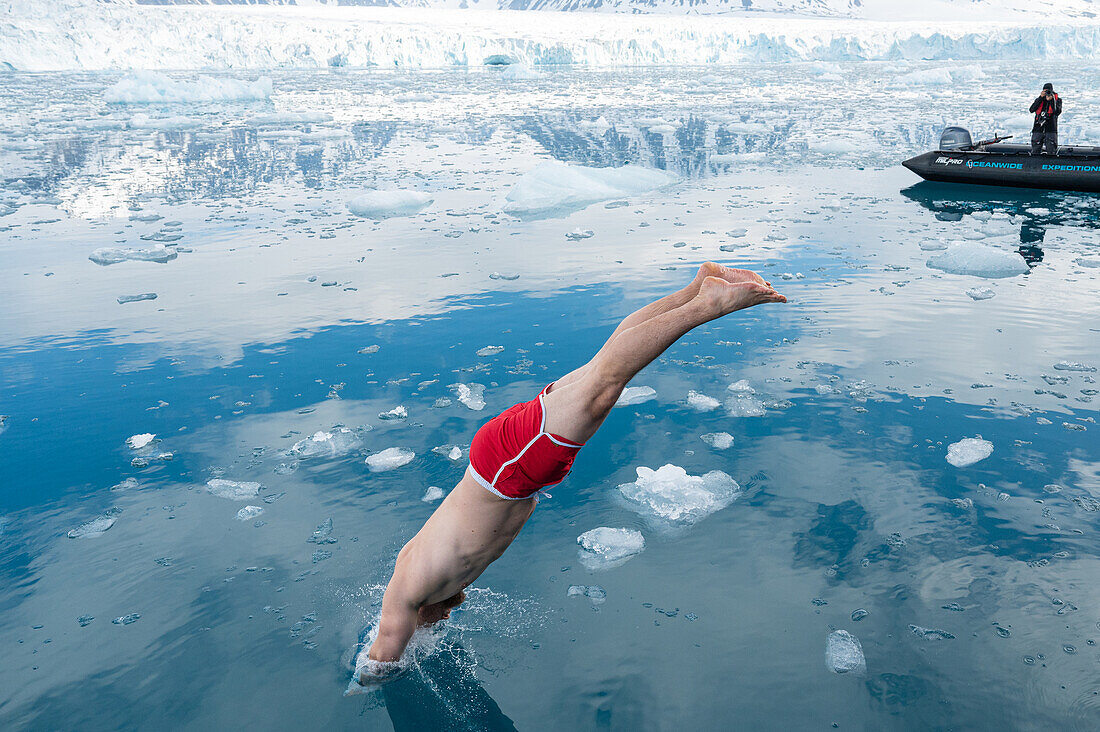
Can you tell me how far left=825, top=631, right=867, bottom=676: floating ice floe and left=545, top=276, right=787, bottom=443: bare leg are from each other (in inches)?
67.0

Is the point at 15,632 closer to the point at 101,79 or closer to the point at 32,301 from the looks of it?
the point at 32,301

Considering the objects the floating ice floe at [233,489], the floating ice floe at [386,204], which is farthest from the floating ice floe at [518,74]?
the floating ice floe at [233,489]

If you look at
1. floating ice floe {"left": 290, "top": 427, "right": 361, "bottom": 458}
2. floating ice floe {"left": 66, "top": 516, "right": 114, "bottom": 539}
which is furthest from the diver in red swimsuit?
floating ice floe {"left": 66, "top": 516, "right": 114, "bottom": 539}

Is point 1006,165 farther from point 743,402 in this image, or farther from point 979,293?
point 743,402

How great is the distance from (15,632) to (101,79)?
5692cm

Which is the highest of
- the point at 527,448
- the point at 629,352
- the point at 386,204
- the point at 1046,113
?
the point at 1046,113

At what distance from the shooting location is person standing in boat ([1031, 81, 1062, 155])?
1376 centimetres

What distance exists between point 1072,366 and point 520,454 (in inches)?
232

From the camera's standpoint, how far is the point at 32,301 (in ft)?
28.6

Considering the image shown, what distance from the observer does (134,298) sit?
867 cm

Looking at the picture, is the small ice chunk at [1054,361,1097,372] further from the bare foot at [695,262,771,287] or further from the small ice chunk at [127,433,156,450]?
the small ice chunk at [127,433,156,450]

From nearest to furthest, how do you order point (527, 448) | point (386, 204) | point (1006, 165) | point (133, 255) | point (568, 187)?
point (527, 448) → point (133, 255) → point (386, 204) → point (568, 187) → point (1006, 165)

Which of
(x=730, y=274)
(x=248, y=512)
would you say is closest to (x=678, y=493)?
(x=730, y=274)

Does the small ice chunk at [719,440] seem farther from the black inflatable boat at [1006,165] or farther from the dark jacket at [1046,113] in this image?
the dark jacket at [1046,113]
